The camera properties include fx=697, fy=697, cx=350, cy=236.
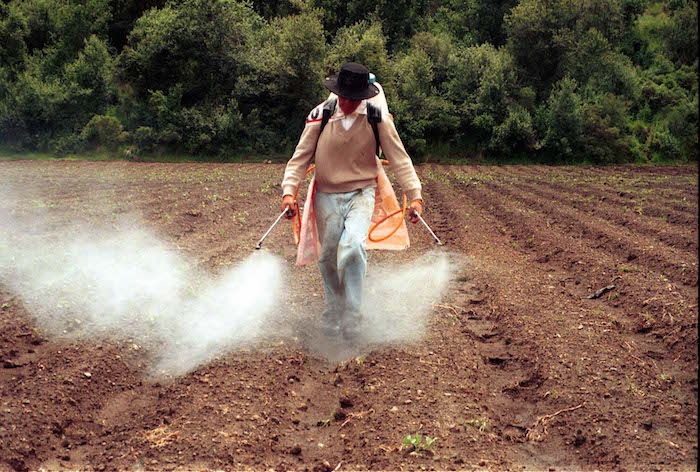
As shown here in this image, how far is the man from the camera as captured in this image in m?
5.88

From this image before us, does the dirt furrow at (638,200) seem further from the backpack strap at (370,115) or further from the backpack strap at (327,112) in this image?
the backpack strap at (327,112)

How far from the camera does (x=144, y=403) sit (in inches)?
193

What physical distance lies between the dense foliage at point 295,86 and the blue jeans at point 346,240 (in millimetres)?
21374

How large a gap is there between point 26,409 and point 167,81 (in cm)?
2465

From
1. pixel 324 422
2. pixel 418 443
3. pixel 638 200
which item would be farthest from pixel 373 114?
pixel 638 200

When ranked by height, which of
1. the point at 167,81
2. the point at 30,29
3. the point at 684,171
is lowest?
the point at 684,171

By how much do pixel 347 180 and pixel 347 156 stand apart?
0.21 metres

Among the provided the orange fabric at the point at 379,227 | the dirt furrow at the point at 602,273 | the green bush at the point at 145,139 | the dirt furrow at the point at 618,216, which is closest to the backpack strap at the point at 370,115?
the orange fabric at the point at 379,227

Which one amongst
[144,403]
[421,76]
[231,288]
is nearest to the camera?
[144,403]

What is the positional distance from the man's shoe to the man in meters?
0.05

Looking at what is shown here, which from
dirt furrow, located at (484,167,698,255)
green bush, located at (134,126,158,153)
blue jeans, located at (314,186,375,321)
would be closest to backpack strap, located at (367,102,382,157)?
blue jeans, located at (314,186,375,321)

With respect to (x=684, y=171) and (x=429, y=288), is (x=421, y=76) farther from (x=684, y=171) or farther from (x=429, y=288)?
(x=429, y=288)

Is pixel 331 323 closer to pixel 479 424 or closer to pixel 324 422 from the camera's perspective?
pixel 324 422

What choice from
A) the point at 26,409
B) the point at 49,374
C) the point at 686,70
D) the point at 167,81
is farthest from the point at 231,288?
the point at 686,70
